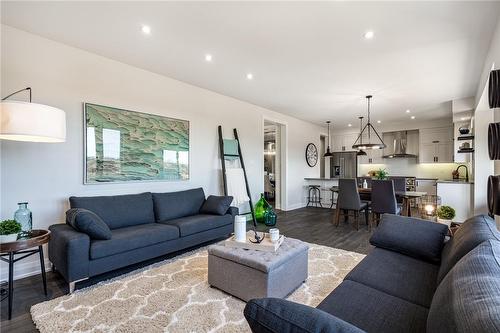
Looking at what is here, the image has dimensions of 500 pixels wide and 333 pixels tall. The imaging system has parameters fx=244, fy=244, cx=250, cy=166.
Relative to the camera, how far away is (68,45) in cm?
296

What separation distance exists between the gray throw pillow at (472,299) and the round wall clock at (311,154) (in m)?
6.60

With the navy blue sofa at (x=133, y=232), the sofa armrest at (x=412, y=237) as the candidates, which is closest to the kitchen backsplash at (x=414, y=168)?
the navy blue sofa at (x=133, y=232)

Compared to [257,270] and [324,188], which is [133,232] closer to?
[257,270]

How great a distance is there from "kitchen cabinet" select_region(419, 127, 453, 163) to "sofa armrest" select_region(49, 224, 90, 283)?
8.69 m

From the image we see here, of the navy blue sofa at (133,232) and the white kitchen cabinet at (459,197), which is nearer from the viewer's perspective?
the navy blue sofa at (133,232)

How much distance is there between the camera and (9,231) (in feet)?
6.70

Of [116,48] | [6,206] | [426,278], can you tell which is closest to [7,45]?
[116,48]

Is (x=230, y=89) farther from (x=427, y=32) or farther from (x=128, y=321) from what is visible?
(x=128, y=321)

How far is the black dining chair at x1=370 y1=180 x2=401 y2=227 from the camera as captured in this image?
4297 millimetres

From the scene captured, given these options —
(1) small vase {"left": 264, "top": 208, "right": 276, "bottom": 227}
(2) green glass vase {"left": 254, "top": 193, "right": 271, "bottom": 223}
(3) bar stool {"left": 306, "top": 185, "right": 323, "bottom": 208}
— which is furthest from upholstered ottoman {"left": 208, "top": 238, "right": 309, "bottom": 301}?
(3) bar stool {"left": 306, "top": 185, "right": 323, "bottom": 208}

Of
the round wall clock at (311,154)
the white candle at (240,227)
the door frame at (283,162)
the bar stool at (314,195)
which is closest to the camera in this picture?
the white candle at (240,227)

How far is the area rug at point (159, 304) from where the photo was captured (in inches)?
71.0

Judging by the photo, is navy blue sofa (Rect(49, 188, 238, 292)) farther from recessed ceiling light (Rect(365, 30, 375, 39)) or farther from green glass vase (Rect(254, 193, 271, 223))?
recessed ceiling light (Rect(365, 30, 375, 39))

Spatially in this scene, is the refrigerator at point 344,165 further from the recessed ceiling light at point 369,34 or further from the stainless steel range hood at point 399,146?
the recessed ceiling light at point 369,34
